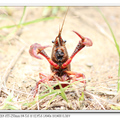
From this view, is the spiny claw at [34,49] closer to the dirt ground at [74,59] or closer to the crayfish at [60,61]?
the crayfish at [60,61]

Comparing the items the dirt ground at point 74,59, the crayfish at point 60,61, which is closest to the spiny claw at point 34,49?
the crayfish at point 60,61

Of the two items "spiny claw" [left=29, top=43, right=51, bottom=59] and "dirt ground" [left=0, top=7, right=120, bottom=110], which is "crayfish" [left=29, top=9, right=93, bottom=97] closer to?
"spiny claw" [left=29, top=43, right=51, bottom=59]

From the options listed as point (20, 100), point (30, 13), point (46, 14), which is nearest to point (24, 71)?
point (20, 100)

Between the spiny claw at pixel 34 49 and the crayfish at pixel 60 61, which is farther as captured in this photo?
the crayfish at pixel 60 61

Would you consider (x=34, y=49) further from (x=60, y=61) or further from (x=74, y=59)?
(x=74, y=59)

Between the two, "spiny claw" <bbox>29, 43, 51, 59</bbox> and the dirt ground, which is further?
the dirt ground

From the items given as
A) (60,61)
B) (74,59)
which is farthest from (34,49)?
(74,59)

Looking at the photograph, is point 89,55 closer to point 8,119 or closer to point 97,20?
point 97,20

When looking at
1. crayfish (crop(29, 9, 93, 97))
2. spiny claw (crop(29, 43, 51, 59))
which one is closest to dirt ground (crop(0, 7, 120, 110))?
crayfish (crop(29, 9, 93, 97))
